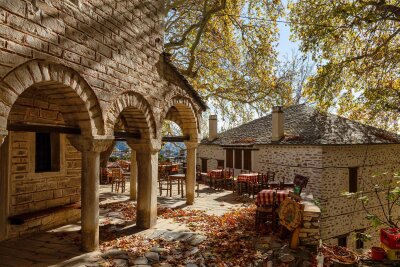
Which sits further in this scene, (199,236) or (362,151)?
(362,151)

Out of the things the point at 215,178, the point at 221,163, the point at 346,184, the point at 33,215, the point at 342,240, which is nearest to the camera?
the point at 33,215

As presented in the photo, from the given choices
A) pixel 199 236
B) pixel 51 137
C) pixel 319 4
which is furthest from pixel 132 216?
pixel 319 4

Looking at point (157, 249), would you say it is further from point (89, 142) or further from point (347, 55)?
point (347, 55)

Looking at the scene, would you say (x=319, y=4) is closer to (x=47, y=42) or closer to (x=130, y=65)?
(x=130, y=65)

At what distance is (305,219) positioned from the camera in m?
6.28

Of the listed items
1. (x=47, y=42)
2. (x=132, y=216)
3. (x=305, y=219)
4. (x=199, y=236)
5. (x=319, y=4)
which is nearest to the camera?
(x=47, y=42)

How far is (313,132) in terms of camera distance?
566 inches

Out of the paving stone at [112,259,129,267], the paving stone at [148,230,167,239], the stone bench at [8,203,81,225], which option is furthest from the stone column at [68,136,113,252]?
the stone bench at [8,203,81,225]

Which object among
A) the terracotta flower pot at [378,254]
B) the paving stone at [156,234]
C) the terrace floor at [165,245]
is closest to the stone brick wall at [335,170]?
the terrace floor at [165,245]

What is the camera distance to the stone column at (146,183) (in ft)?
24.7

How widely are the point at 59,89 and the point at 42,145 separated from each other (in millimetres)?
3446

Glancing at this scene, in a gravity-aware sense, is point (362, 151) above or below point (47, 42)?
below

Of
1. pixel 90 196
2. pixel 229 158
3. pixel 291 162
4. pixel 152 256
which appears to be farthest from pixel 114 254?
pixel 229 158

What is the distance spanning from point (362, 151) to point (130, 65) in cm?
1297
